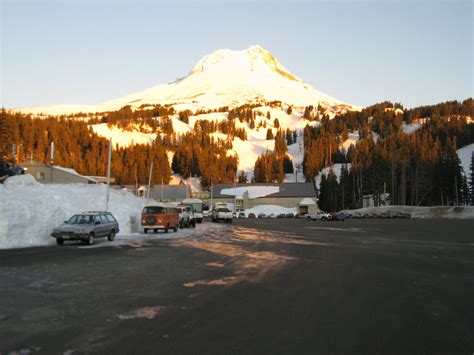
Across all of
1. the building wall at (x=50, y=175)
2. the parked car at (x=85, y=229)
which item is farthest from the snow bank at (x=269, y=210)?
the parked car at (x=85, y=229)

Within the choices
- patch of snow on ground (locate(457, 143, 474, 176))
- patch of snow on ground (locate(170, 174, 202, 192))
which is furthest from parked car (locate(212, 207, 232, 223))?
patch of snow on ground (locate(457, 143, 474, 176))

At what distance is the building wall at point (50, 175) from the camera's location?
68625 mm

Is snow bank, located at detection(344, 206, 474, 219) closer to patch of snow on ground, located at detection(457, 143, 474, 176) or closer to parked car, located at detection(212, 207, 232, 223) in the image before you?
parked car, located at detection(212, 207, 232, 223)

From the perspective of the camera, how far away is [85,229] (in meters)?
22.1

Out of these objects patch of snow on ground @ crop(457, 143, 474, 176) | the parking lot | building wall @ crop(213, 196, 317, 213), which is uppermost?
patch of snow on ground @ crop(457, 143, 474, 176)

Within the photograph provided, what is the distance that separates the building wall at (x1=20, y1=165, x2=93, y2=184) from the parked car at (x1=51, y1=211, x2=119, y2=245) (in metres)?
47.5

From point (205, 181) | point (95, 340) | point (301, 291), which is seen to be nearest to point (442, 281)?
point (301, 291)

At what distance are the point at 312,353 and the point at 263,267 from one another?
8445 millimetres

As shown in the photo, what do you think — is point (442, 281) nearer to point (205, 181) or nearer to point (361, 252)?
point (361, 252)

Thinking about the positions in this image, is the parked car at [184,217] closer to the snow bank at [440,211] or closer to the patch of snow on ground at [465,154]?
the snow bank at [440,211]

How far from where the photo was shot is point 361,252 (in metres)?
19.2

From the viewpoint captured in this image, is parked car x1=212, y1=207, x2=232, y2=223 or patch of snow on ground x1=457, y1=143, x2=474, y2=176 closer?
→ parked car x1=212, y1=207, x2=232, y2=223

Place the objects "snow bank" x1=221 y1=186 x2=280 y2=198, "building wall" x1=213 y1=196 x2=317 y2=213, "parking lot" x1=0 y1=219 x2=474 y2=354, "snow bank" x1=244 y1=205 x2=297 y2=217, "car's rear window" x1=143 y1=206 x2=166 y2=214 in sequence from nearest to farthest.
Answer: "parking lot" x1=0 y1=219 x2=474 y2=354, "car's rear window" x1=143 y1=206 x2=166 y2=214, "snow bank" x1=244 y1=205 x2=297 y2=217, "building wall" x1=213 y1=196 x2=317 y2=213, "snow bank" x1=221 y1=186 x2=280 y2=198

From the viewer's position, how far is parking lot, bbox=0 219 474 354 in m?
6.04
